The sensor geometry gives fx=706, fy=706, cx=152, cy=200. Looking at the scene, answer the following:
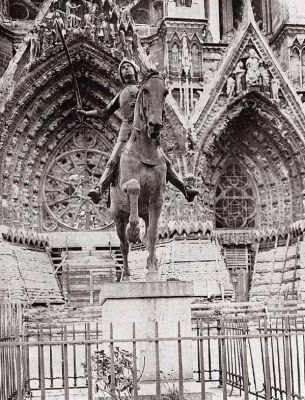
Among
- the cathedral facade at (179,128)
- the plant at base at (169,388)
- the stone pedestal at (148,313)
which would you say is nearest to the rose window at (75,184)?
the cathedral facade at (179,128)

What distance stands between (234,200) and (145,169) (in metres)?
13.8

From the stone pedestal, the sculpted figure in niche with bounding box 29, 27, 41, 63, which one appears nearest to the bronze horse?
the stone pedestal

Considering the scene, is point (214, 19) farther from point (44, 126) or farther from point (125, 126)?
point (125, 126)

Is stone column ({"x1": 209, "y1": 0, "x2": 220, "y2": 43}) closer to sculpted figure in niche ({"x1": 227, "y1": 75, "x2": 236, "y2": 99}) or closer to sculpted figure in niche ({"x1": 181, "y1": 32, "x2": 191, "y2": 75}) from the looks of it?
sculpted figure in niche ({"x1": 181, "y1": 32, "x2": 191, "y2": 75})

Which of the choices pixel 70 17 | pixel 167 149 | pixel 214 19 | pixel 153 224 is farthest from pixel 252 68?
pixel 153 224

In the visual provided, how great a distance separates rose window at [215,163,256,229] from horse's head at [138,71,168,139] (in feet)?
45.4

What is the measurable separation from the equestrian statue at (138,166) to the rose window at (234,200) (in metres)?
12.8

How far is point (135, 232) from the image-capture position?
8.48 meters

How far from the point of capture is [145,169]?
8.41 meters

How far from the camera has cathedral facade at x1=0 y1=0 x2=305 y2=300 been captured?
66.3 feet

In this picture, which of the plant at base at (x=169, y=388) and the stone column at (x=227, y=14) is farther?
the stone column at (x=227, y=14)

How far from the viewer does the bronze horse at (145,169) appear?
26.3ft

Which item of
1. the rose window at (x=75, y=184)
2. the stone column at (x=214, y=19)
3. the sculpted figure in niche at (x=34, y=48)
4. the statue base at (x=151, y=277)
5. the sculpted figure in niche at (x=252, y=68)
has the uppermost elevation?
the stone column at (x=214, y=19)

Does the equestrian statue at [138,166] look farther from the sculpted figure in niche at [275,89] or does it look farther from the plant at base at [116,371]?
the sculpted figure in niche at [275,89]
